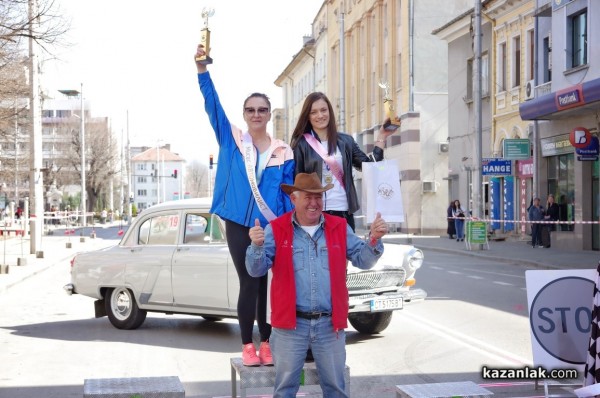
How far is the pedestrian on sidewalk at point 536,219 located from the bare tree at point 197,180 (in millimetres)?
134881

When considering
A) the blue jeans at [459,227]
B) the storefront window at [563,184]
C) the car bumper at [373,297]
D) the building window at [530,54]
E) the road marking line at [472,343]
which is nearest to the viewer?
the road marking line at [472,343]

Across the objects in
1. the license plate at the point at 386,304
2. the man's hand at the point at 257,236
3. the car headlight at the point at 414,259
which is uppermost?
the man's hand at the point at 257,236

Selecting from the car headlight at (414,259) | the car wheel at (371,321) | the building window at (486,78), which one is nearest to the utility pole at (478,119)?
the building window at (486,78)

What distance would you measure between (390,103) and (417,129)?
43.3 meters

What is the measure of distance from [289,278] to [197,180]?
164423 mm

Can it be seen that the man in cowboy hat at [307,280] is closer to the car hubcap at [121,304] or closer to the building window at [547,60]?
the car hubcap at [121,304]

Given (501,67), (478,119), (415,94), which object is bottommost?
(478,119)

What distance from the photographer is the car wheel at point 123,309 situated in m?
11.8

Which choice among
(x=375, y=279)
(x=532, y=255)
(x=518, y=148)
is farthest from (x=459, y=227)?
(x=375, y=279)

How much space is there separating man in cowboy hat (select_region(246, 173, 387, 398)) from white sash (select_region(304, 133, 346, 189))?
3.12ft

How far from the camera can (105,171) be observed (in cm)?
9506

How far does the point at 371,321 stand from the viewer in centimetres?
1107

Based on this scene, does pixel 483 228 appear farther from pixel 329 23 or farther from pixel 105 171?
pixel 105 171

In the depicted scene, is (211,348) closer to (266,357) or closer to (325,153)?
(266,357)
